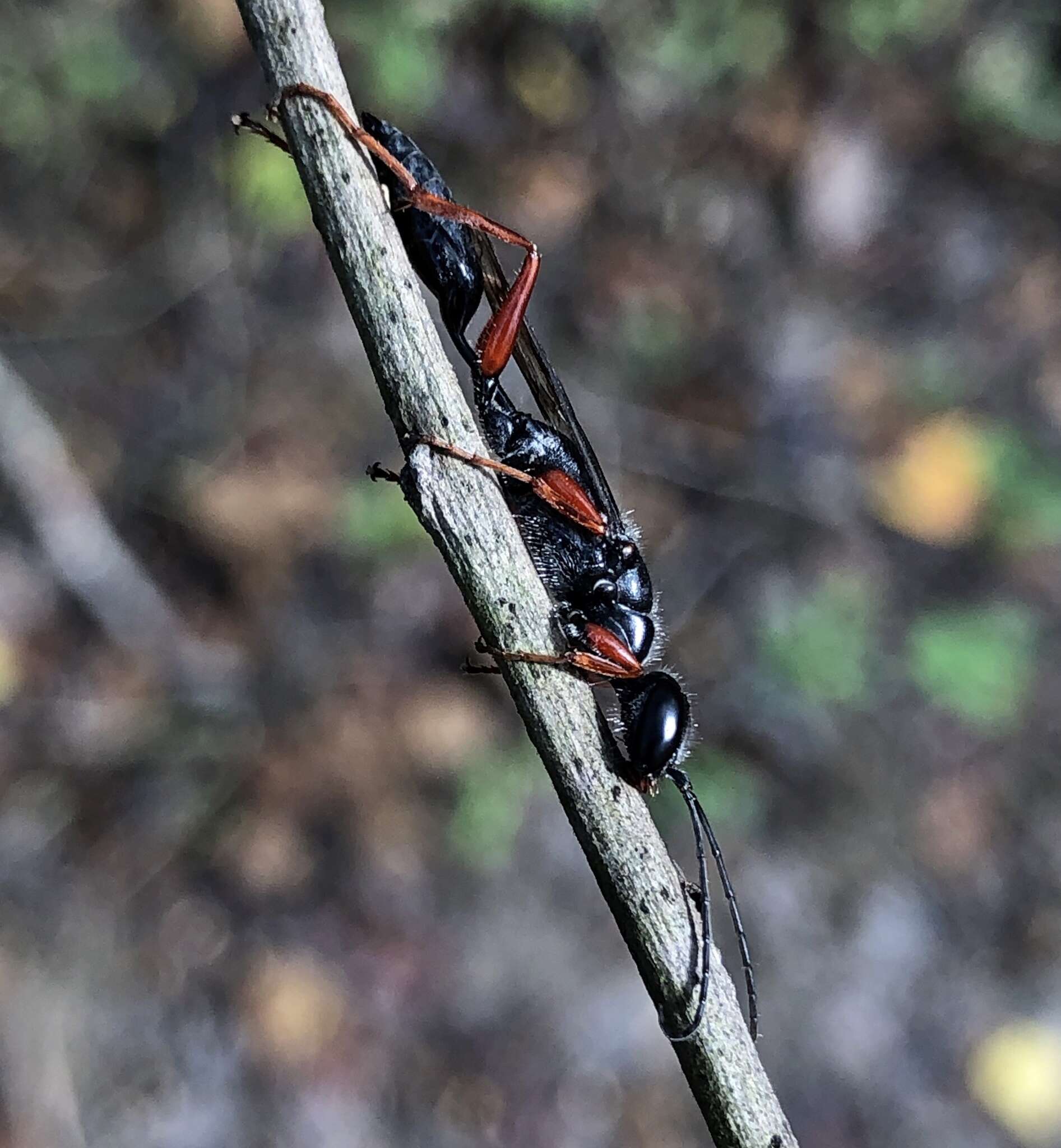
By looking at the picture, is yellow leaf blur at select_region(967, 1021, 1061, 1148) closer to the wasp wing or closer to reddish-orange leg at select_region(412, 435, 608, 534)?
the wasp wing

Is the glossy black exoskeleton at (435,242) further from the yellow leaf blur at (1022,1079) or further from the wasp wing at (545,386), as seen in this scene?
the yellow leaf blur at (1022,1079)

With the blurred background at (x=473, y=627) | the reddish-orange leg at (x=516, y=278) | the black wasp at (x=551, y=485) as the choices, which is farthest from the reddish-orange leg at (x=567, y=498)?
the blurred background at (x=473, y=627)

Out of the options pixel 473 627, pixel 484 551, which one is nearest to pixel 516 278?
pixel 484 551

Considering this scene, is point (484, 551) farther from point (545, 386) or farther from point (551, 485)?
point (545, 386)

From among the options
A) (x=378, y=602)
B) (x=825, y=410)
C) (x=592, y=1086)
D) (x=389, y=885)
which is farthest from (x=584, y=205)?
(x=592, y=1086)

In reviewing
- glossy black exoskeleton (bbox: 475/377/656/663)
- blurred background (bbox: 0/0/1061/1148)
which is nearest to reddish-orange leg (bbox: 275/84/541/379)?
glossy black exoskeleton (bbox: 475/377/656/663)
